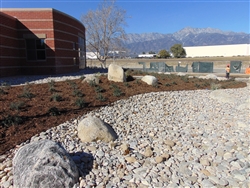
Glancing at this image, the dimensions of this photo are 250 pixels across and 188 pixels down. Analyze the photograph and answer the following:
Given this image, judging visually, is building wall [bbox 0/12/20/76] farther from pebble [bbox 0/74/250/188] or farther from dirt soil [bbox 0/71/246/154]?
pebble [bbox 0/74/250/188]

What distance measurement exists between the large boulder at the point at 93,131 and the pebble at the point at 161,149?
160 millimetres

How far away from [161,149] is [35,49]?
15776 mm

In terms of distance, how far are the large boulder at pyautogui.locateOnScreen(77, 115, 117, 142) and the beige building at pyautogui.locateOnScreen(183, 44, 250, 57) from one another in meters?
91.5

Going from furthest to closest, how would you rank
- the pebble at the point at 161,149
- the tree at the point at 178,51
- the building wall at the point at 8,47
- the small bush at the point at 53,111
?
1. the tree at the point at 178,51
2. the building wall at the point at 8,47
3. the small bush at the point at 53,111
4. the pebble at the point at 161,149

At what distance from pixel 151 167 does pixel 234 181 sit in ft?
4.94

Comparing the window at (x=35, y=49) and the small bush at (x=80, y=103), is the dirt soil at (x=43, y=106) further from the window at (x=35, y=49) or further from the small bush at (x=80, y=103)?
the window at (x=35, y=49)

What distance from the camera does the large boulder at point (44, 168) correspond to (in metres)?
3.37

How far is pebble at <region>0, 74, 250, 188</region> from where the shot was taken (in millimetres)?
3840

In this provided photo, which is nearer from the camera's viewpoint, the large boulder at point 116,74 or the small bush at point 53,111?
the small bush at point 53,111

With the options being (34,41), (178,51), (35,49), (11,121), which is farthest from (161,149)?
(178,51)

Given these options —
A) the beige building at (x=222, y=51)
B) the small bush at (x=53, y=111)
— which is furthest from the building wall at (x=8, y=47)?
the beige building at (x=222, y=51)

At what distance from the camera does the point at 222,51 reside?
89.1 meters

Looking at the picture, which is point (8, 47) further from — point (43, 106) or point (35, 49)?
point (43, 106)

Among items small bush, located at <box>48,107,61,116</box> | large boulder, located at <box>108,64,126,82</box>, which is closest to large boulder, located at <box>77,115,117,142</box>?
small bush, located at <box>48,107,61,116</box>
